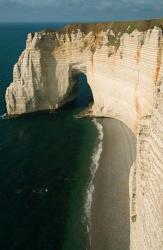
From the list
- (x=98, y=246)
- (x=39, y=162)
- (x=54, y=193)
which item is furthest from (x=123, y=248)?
(x=39, y=162)

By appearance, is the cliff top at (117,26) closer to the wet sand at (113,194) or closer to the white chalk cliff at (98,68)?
the white chalk cliff at (98,68)

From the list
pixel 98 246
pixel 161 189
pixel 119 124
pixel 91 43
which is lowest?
pixel 98 246

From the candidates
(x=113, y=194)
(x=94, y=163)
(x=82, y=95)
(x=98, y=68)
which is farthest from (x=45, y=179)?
(x=82, y=95)

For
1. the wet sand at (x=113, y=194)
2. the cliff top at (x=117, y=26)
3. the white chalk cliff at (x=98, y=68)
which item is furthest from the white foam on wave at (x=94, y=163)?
the cliff top at (x=117, y=26)

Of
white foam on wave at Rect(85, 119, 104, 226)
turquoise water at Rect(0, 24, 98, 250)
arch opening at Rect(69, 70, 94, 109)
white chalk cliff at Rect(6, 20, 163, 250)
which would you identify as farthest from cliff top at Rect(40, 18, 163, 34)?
white foam on wave at Rect(85, 119, 104, 226)

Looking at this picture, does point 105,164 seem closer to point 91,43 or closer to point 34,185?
point 34,185

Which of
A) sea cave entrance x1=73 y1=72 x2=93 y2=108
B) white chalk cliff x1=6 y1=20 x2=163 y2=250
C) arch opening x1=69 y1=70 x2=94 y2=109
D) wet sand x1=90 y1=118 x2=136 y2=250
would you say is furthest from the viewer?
sea cave entrance x1=73 y1=72 x2=93 y2=108

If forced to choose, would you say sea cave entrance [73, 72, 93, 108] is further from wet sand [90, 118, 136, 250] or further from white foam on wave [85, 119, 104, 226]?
wet sand [90, 118, 136, 250]
